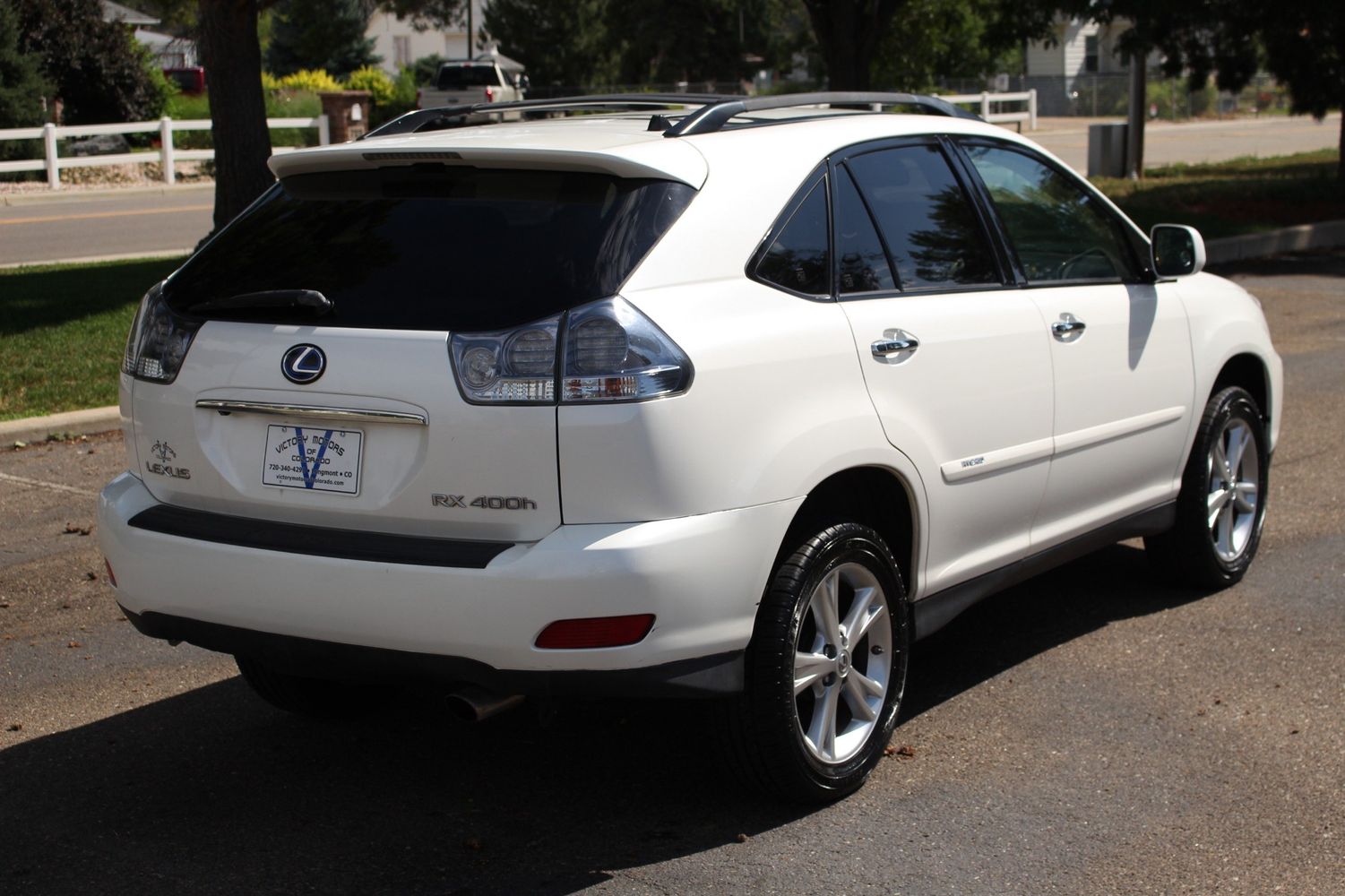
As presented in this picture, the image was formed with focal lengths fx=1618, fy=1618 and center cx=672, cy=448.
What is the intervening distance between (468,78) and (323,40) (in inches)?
926

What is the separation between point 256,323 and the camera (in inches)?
161

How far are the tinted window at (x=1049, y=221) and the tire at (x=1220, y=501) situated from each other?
2.54 ft

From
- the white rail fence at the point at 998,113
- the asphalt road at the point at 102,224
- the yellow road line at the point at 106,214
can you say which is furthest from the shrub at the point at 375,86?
the yellow road line at the point at 106,214

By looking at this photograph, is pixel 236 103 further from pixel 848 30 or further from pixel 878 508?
pixel 878 508

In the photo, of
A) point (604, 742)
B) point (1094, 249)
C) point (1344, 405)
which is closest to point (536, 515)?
point (604, 742)

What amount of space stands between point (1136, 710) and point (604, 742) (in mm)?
1642

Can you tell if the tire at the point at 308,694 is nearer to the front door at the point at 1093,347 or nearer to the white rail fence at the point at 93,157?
the front door at the point at 1093,347

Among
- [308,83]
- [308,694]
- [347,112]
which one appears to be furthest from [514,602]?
[308,83]

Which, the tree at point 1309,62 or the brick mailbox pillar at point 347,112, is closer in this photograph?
the tree at point 1309,62

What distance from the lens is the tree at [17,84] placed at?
105 ft

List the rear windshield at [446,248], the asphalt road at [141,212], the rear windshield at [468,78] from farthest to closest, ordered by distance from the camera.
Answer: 1. the rear windshield at [468,78]
2. the asphalt road at [141,212]
3. the rear windshield at [446,248]

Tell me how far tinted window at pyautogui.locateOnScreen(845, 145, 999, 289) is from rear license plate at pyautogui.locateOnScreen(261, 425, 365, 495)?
1.67 meters

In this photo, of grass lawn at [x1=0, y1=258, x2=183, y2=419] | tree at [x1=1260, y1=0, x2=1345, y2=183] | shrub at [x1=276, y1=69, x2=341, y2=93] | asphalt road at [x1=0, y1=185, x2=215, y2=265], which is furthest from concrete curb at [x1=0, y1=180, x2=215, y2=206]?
shrub at [x1=276, y1=69, x2=341, y2=93]

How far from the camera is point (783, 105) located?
15.7 ft
